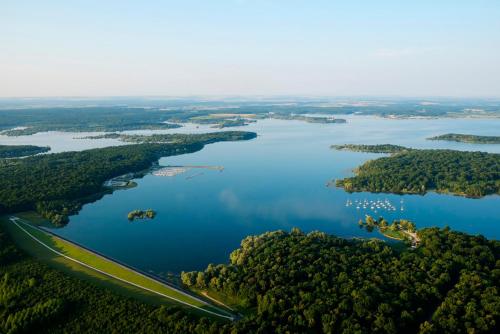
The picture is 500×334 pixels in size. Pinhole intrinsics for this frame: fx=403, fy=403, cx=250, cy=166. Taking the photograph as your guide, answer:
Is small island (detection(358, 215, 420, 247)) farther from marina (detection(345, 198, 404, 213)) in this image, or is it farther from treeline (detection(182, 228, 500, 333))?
marina (detection(345, 198, 404, 213))

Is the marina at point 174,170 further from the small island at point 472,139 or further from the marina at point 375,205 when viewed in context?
the small island at point 472,139

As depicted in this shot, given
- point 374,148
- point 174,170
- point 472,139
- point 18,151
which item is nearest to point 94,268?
point 174,170

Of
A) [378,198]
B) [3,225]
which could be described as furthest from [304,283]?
[3,225]

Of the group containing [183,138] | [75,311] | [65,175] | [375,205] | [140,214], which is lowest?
[75,311]

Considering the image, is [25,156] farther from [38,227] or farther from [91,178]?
[38,227]

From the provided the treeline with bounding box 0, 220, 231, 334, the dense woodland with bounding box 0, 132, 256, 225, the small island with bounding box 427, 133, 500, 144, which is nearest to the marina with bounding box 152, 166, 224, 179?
the dense woodland with bounding box 0, 132, 256, 225

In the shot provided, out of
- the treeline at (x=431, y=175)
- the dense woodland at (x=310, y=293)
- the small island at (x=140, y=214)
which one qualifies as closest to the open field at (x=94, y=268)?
the dense woodland at (x=310, y=293)

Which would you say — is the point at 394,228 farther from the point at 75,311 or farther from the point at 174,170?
the point at 174,170
